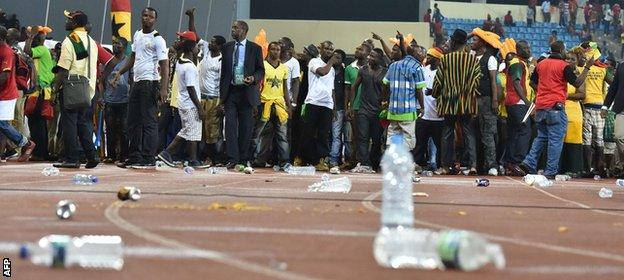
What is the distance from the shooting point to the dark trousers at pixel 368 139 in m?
19.7

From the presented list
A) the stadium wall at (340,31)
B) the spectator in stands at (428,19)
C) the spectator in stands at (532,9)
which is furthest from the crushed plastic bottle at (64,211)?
the spectator in stands at (532,9)

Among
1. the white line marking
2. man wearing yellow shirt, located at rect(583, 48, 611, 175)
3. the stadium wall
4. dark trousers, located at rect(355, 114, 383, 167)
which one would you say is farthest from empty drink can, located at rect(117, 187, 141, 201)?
the stadium wall

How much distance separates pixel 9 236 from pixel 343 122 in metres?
14.7

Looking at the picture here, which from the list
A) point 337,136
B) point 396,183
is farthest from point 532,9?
point 396,183

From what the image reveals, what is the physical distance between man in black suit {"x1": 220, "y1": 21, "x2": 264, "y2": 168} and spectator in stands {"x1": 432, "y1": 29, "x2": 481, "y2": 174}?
89.9 inches

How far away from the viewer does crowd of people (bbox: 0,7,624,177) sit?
17.0 meters

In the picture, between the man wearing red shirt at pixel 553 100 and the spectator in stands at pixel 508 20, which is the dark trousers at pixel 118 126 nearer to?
the man wearing red shirt at pixel 553 100

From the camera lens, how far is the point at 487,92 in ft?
62.4

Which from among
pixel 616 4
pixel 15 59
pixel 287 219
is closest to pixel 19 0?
pixel 15 59

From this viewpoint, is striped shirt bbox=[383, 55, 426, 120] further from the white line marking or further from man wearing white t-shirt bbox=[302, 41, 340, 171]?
the white line marking

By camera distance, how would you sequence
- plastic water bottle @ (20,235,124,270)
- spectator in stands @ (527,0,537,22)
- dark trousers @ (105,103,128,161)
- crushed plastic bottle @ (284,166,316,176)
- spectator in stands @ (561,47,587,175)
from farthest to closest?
spectator in stands @ (527,0,537,22)
dark trousers @ (105,103,128,161)
spectator in stands @ (561,47,587,175)
crushed plastic bottle @ (284,166,316,176)
plastic water bottle @ (20,235,124,270)

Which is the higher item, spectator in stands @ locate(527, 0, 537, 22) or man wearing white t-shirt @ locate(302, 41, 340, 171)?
spectator in stands @ locate(527, 0, 537, 22)

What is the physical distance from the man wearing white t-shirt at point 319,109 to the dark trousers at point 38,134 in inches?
143

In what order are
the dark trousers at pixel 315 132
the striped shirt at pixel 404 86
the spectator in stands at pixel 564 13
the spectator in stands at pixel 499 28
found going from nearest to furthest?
the striped shirt at pixel 404 86 → the dark trousers at pixel 315 132 → the spectator in stands at pixel 499 28 → the spectator in stands at pixel 564 13
